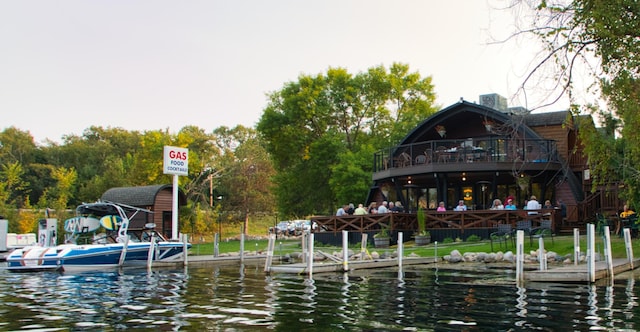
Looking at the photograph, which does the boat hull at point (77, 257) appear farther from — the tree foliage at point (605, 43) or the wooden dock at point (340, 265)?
the tree foliage at point (605, 43)

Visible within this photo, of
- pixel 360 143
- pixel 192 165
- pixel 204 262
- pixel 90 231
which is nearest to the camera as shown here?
pixel 204 262

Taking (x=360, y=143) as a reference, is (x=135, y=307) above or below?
below

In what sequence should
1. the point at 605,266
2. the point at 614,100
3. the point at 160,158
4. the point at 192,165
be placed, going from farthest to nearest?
the point at 192,165 → the point at 160,158 → the point at 605,266 → the point at 614,100

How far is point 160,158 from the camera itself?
49156mm

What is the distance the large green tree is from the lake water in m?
21.7

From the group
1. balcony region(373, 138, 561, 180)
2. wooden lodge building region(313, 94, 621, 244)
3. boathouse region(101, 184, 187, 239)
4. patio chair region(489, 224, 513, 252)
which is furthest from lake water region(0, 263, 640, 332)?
boathouse region(101, 184, 187, 239)

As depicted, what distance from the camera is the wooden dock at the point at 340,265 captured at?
19.5m

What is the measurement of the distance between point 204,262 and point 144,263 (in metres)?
2.28

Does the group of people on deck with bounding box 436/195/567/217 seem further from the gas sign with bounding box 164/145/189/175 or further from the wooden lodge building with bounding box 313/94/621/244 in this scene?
the gas sign with bounding box 164/145/189/175

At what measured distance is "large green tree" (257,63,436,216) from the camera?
40.0 meters

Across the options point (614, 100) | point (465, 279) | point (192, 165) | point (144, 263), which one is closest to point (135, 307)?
point (465, 279)

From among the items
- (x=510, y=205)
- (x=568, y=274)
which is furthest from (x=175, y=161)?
(x=568, y=274)

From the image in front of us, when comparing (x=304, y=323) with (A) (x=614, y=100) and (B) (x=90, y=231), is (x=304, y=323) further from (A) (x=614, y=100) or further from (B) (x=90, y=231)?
(B) (x=90, y=231)

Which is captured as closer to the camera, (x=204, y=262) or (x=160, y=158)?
(x=204, y=262)
